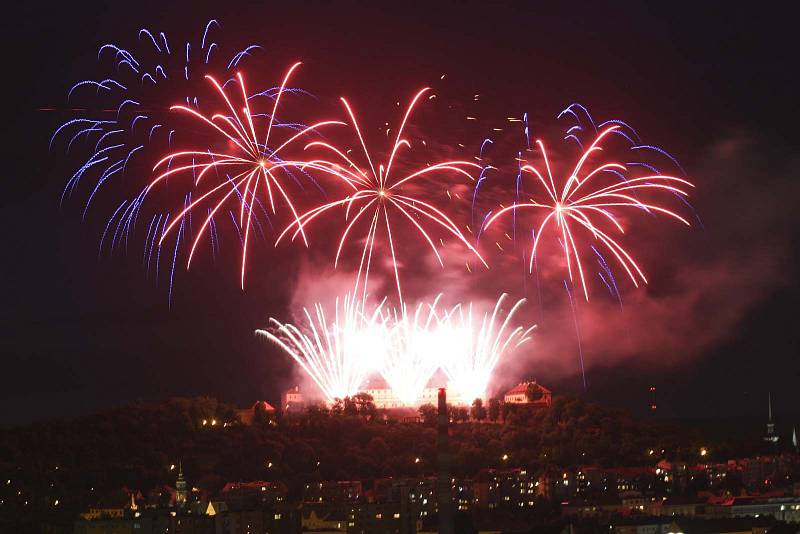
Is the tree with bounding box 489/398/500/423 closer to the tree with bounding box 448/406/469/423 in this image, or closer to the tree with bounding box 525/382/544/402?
the tree with bounding box 448/406/469/423

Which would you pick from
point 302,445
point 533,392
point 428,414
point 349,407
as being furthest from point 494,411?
point 302,445

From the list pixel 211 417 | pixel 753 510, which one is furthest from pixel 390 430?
pixel 753 510

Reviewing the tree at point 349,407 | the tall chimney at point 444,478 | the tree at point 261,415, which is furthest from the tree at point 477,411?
the tall chimney at point 444,478

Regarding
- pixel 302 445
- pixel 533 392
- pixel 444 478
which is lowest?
pixel 444 478

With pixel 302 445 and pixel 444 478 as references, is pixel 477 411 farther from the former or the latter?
pixel 444 478

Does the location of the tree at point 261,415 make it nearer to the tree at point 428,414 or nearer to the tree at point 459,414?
the tree at point 428,414

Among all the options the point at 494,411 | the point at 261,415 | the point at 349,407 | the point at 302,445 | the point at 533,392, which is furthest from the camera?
the point at 533,392
